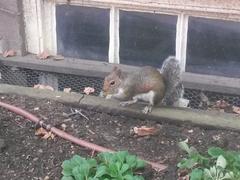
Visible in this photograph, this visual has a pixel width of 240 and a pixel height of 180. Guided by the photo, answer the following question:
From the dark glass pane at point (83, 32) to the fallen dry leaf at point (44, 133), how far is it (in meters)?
0.99

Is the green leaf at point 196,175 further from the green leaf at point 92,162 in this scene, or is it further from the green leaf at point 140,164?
the green leaf at point 92,162

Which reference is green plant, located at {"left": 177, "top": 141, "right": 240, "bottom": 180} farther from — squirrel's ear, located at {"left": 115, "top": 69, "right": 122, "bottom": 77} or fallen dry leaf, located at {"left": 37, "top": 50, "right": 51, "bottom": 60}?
fallen dry leaf, located at {"left": 37, "top": 50, "right": 51, "bottom": 60}

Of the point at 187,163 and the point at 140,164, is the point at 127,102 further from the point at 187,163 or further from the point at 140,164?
the point at 187,163

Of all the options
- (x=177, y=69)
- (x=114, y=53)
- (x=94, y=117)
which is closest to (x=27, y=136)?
(x=94, y=117)

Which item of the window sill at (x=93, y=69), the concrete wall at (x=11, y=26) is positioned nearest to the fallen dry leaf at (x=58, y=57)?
the window sill at (x=93, y=69)

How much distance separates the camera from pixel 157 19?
3.69 metres

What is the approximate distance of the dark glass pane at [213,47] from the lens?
3590mm

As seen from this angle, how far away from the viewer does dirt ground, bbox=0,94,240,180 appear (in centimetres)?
272

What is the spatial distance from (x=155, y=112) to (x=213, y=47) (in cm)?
75

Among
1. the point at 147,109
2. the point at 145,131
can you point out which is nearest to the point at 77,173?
the point at 145,131

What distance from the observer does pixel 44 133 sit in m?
2.96

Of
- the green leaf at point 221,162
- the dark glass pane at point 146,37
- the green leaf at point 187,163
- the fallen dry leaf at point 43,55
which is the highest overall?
the dark glass pane at point 146,37

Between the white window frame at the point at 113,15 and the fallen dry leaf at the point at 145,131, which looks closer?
the fallen dry leaf at the point at 145,131

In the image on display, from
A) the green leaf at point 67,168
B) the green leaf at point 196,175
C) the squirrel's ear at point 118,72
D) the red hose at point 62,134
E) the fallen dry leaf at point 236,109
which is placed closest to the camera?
the green leaf at point 196,175
